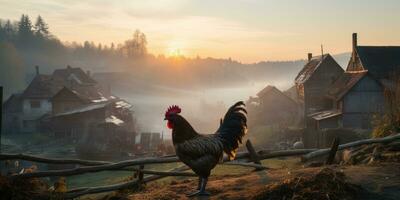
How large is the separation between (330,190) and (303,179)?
53cm

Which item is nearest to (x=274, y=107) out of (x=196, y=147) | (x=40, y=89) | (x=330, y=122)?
(x=330, y=122)

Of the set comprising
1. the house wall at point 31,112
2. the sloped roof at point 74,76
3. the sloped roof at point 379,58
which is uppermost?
the sloped roof at point 379,58

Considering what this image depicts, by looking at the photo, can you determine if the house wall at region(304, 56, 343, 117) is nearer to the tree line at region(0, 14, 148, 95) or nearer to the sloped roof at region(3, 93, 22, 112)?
the sloped roof at region(3, 93, 22, 112)

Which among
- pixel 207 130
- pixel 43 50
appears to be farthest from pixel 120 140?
pixel 43 50

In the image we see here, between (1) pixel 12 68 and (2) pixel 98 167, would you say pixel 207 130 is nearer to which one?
(2) pixel 98 167

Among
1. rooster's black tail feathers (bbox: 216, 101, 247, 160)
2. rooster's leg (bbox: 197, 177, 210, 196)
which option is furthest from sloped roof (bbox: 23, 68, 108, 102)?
rooster's leg (bbox: 197, 177, 210, 196)

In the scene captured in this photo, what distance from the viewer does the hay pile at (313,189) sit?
643cm

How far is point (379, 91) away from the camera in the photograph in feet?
119

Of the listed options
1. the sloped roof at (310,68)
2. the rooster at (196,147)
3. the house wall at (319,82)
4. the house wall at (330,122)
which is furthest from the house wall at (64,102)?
the rooster at (196,147)

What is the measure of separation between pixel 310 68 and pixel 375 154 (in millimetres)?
37731

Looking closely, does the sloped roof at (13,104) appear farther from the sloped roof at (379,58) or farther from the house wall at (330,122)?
the sloped roof at (379,58)

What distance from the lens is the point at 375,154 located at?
34.5 ft

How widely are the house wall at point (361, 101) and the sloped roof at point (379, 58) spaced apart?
16.8 feet

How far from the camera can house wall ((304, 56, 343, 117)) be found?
146ft
